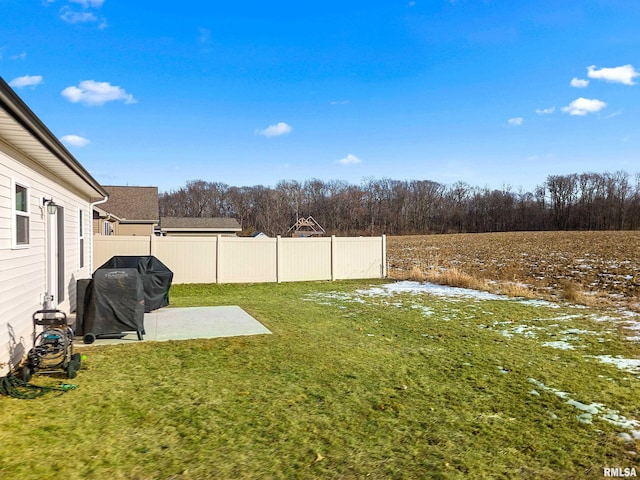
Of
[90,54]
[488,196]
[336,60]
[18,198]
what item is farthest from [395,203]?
[18,198]

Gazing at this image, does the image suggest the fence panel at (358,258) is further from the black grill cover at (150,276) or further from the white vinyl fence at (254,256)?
the black grill cover at (150,276)

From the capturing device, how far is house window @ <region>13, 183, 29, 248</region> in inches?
187

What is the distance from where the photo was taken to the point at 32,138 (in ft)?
13.9

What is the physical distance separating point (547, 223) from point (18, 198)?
71.4 m

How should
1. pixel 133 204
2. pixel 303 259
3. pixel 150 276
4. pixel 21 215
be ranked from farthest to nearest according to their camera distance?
pixel 133 204 < pixel 303 259 < pixel 150 276 < pixel 21 215

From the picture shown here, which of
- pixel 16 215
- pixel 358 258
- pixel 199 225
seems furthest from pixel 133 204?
pixel 16 215

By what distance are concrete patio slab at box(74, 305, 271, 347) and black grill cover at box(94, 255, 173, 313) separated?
0.23 metres

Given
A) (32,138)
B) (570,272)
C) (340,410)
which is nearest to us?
(340,410)

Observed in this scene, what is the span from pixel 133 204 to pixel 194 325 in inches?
837

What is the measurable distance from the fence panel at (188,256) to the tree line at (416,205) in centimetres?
3909

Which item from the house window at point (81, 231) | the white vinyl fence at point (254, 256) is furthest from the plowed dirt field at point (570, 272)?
the house window at point (81, 231)

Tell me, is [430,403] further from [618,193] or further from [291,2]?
[618,193]

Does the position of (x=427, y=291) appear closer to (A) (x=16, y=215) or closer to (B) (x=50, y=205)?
(B) (x=50, y=205)

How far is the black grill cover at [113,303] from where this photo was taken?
600 cm
